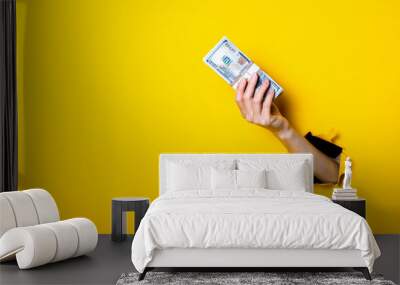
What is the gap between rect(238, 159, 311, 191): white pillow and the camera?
6254 mm

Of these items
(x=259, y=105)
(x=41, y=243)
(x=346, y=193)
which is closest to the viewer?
(x=41, y=243)

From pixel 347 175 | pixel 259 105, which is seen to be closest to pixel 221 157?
pixel 259 105

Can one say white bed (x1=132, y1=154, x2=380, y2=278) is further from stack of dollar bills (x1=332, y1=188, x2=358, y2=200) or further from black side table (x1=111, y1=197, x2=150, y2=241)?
stack of dollar bills (x1=332, y1=188, x2=358, y2=200)

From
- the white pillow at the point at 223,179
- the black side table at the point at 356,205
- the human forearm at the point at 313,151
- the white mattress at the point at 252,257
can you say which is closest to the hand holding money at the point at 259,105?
the human forearm at the point at 313,151

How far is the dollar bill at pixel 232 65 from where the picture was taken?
6.57 metres

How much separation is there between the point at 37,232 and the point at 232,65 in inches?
106

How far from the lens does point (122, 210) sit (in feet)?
20.6

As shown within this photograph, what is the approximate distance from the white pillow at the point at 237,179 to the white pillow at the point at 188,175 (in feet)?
0.32

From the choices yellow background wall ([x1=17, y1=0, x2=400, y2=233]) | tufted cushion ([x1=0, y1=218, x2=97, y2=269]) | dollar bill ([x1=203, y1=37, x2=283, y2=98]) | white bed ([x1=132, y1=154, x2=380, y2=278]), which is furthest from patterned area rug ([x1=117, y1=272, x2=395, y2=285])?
dollar bill ([x1=203, y1=37, x2=283, y2=98])

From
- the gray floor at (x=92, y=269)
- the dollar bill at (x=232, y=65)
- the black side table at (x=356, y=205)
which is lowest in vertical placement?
the gray floor at (x=92, y=269)

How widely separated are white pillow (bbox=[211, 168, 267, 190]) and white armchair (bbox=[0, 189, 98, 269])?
1.30m

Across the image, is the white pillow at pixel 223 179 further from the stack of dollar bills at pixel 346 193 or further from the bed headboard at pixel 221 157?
the stack of dollar bills at pixel 346 193

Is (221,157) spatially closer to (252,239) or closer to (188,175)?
(188,175)

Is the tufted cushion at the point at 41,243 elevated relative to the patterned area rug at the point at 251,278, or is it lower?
elevated
